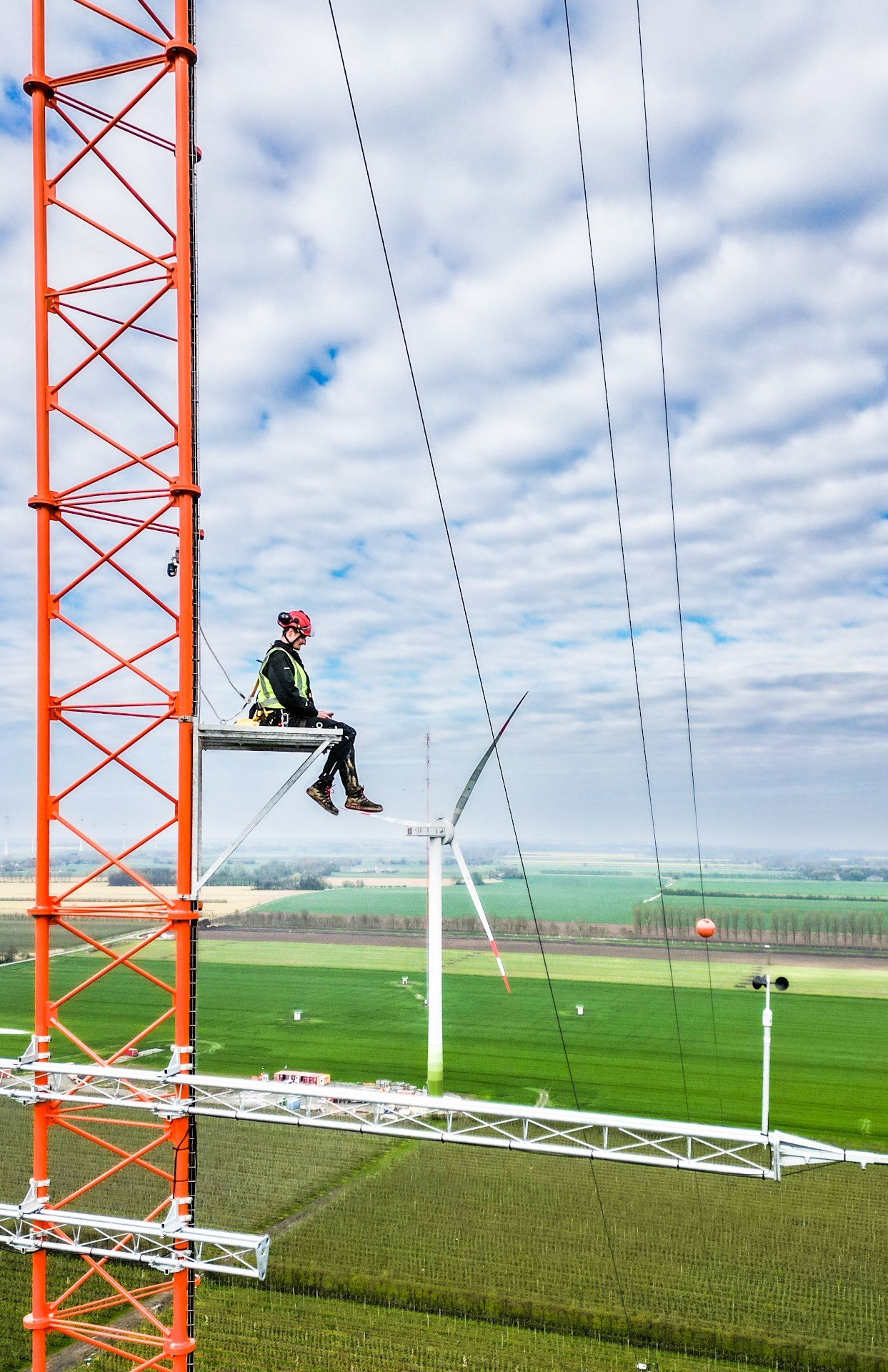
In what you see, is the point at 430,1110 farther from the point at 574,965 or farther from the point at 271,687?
the point at 574,965

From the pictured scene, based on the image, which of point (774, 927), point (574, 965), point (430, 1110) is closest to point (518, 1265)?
point (430, 1110)

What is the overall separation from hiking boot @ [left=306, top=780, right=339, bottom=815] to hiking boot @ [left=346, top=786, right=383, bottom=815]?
0.86 feet

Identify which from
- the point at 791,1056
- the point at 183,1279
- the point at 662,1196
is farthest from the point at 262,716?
the point at 791,1056

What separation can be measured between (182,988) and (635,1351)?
1445cm

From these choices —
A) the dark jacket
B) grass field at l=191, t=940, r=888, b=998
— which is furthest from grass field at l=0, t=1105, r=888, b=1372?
grass field at l=191, t=940, r=888, b=998

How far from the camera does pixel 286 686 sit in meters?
15.5

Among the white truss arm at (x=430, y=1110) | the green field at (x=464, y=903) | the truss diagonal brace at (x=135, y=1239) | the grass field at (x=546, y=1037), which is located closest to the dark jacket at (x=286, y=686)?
the white truss arm at (x=430, y=1110)

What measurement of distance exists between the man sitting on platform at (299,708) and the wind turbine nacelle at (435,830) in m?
18.1

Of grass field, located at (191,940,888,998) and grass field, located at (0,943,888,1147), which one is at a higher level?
grass field, located at (0,943,888,1147)

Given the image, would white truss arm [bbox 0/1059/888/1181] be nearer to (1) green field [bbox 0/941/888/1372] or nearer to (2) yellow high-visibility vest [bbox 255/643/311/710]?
(2) yellow high-visibility vest [bbox 255/643/311/710]

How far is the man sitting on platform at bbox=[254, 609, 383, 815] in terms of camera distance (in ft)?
50.7

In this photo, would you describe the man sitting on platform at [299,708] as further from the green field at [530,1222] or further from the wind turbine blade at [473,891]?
the green field at [530,1222]

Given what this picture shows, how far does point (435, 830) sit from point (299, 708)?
19200 mm

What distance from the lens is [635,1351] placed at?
817 inches
